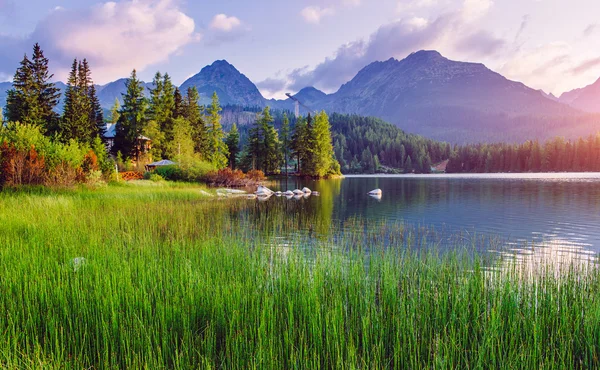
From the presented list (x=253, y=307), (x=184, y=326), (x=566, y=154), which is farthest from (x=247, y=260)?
(x=566, y=154)

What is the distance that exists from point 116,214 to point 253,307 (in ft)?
30.3

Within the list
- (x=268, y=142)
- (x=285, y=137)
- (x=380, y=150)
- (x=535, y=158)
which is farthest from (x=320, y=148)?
(x=380, y=150)

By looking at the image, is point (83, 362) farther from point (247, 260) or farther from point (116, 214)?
point (116, 214)

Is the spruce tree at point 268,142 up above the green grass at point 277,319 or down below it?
above

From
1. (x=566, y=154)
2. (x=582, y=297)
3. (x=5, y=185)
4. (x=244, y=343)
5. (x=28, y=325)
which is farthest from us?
(x=566, y=154)

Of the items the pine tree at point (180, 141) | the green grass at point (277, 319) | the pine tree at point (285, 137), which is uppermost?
the pine tree at point (285, 137)

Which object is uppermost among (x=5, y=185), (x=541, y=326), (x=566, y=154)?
(x=566, y=154)

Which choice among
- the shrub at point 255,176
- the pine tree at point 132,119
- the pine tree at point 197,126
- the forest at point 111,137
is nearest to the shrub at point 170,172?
the forest at point 111,137

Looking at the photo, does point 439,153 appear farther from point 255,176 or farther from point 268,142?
point 255,176

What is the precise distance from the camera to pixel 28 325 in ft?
12.5

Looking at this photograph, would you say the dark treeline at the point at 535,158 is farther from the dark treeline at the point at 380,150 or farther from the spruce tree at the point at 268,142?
the spruce tree at the point at 268,142

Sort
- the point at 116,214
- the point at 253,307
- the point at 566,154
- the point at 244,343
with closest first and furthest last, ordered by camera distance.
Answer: the point at 244,343 < the point at 253,307 < the point at 116,214 < the point at 566,154

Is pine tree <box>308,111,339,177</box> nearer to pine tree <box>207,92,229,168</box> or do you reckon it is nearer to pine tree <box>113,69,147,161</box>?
pine tree <box>207,92,229,168</box>

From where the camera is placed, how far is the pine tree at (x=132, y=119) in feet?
140
